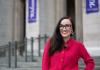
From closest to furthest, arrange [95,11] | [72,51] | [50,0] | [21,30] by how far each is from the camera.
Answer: [72,51] → [95,11] → [50,0] → [21,30]

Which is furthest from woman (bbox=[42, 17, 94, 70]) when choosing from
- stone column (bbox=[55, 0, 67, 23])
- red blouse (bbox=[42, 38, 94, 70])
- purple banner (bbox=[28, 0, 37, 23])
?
stone column (bbox=[55, 0, 67, 23])

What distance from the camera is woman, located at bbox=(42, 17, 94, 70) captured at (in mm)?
2990

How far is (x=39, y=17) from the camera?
18.1 metres

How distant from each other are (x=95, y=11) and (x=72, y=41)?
40.0 feet

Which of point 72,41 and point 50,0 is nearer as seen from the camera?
point 72,41

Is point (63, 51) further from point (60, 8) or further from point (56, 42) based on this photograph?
point (60, 8)

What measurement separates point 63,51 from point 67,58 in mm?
73

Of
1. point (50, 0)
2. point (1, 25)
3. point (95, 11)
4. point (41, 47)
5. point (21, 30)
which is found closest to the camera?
point (95, 11)

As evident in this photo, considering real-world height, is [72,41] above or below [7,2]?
below

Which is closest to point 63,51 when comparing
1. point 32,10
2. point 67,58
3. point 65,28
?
point 67,58

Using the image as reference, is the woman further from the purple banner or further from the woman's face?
the purple banner

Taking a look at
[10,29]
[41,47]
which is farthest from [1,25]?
[41,47]

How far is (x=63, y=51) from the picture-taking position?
3.00 metres

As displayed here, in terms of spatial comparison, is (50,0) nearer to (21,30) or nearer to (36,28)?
(36,28)
